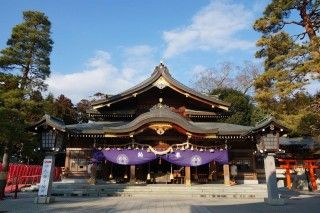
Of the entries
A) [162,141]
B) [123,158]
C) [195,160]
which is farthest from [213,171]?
[123,158]

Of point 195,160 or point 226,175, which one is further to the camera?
point 195,160

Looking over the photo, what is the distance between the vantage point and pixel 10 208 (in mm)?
12234

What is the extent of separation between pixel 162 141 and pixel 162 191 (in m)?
3.72

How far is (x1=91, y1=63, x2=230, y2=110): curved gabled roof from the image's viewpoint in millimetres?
23328

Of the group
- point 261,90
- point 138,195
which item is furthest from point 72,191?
point 261,90

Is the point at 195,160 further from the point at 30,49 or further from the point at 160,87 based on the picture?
the point at 30,49

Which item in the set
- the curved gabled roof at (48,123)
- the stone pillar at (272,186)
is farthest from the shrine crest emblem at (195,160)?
the curved gabled roof at (48,123)

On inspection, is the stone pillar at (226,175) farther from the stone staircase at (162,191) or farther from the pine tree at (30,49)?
the pine tree at (30,49)

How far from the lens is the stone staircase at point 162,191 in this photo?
1786 centimetres

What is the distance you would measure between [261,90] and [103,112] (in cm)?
1256

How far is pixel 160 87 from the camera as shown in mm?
23438

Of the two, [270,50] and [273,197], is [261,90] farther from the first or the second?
[273,197]

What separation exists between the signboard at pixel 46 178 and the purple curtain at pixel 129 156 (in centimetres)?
578

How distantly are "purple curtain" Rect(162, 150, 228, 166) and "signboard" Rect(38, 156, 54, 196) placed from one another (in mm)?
7905
